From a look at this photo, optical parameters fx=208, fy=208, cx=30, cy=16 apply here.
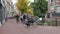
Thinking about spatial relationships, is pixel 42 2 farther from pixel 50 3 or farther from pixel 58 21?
pixel 58 21

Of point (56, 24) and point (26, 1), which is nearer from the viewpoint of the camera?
point (56, 24)

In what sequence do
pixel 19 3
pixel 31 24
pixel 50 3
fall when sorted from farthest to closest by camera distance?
pixel 19 3
pixel 50 3
pixel 31 24

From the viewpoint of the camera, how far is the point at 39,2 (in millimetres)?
58219

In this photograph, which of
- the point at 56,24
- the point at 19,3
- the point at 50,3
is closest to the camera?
the point at 56,24

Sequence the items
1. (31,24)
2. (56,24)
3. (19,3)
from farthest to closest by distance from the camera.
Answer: (19,3) < (56,24) < (31,24)

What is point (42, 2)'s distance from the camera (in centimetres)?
5888

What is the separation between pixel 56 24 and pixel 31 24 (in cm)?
513

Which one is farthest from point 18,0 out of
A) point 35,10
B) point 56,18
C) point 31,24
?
point 31,24

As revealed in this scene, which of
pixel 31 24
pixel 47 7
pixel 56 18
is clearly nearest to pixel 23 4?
pixel 47 7

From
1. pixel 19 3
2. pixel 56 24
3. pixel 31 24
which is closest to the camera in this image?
pixel 31 24

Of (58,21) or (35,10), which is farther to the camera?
(35,10)

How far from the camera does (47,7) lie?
202ft

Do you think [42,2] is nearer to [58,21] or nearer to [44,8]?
[44,8]

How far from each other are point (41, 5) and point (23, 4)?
14548mm
